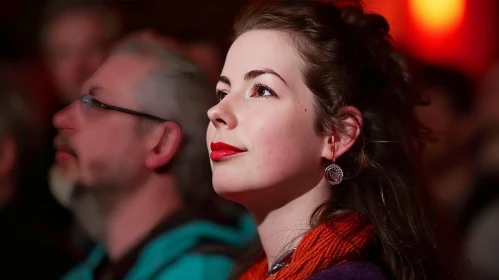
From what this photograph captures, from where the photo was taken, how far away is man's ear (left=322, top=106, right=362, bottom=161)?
1235 mm

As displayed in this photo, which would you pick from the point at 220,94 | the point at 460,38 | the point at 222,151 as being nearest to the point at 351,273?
the point at 222,151

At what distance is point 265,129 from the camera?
1.17 m

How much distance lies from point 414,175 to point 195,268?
0.45m

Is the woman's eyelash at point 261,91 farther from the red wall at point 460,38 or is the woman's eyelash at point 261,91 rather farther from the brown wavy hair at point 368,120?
the red wall at point 460,38

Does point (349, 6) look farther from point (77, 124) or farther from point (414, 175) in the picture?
point (77, 124)

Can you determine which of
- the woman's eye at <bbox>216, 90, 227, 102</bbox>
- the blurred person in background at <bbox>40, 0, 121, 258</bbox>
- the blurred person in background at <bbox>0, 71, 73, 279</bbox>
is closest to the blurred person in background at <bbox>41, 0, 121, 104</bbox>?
the blurred person in background at <bbox>40, 0, 121, 258</bbox>

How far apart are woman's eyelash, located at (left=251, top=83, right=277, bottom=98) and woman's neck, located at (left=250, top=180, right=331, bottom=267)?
7.3 inches

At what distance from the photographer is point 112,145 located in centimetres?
131

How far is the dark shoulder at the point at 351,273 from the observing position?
1123 mm

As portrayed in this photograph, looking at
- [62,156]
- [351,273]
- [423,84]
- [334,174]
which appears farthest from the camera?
[423,84]

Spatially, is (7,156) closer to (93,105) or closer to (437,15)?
(93,105)

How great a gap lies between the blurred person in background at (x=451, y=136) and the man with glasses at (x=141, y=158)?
709 millimetres

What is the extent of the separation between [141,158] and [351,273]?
445 millimetres

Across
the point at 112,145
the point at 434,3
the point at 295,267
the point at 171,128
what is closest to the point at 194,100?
the point at 171,128
